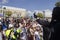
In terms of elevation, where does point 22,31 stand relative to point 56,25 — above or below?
below

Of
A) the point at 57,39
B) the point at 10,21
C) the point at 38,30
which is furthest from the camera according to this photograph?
the point at 10,21

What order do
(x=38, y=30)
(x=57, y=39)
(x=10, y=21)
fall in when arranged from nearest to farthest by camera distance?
(x=57, y=39)
(x=38, y=30)
(x=10, y=21)

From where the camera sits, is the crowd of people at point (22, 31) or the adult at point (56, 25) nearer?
the adult at point (56, 25)

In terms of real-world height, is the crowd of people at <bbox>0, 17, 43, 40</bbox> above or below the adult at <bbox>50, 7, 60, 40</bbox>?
below

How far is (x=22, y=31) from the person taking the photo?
6234 millimetres

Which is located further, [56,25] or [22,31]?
[22,31]

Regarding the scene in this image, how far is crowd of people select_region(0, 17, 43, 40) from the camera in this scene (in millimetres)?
6109

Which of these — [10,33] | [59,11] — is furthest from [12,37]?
[59,11]

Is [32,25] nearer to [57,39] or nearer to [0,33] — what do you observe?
[0,33]

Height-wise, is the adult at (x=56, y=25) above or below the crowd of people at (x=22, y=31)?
above

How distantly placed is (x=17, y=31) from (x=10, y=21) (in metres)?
0.56

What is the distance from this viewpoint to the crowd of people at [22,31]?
20.0 feet

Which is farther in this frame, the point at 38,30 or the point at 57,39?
the point at 38,30

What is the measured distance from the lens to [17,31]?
6215 millimetres
